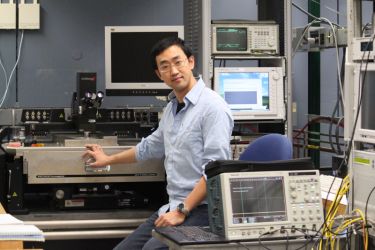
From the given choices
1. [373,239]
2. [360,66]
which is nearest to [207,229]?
[373,239]

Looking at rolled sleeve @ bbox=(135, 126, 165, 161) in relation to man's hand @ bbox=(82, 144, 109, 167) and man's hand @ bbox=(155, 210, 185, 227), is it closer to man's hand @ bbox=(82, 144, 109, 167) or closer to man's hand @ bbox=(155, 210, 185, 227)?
man's hand @ bbox=(82, 144, 109, 167)

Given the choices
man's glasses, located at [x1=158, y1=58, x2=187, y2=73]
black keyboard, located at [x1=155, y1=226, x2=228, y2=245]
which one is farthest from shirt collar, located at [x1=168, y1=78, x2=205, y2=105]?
black keyboard, located at [x1=155, y1=226, x2=228, y2=245]

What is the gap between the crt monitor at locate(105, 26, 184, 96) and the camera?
12.8 ft

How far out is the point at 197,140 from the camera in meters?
2.90

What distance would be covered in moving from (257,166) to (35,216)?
1.57m

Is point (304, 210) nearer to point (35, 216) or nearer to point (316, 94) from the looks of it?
point (35, 216)

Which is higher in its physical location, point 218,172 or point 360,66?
point 360,66

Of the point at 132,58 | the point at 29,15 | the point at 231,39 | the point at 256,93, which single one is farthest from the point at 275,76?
the point at 29,15

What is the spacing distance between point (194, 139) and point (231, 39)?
112 centimetres

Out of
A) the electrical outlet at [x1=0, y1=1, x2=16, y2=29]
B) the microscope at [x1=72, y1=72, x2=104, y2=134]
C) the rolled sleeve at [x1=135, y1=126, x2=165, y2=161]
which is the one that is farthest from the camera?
the electrical outlet at [x1=0, y1=1, x2=16, y2=29]

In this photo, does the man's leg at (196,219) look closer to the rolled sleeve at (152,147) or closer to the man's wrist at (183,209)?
the man's wrist at (183,209)

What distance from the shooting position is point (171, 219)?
2.75 m

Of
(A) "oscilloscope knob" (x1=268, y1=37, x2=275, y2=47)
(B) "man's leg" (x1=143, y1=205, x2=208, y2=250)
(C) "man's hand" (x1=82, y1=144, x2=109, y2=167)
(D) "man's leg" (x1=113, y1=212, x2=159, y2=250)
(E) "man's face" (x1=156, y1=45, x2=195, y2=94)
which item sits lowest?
(D) "man's leg" (x1=113, y1=212, x2=159, y2=250)

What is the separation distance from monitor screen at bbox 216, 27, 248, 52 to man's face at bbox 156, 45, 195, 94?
867 millimetres
